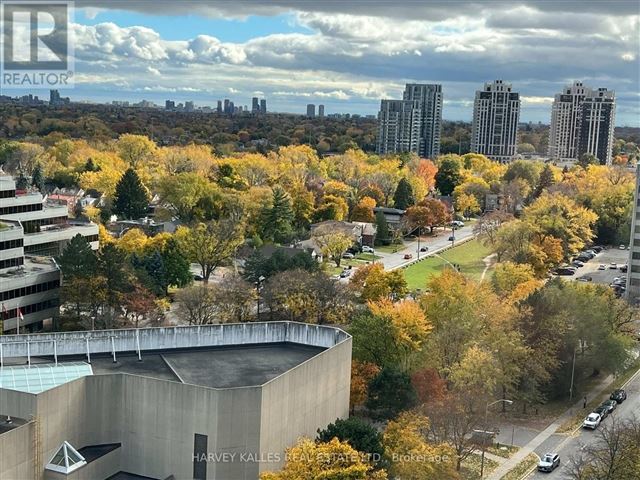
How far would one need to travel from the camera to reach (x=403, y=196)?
101m

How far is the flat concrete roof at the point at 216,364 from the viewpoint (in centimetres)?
3026

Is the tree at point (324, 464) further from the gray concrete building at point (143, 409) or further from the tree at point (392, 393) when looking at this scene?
the tree at point (392, 393)

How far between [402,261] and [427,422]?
154 feet

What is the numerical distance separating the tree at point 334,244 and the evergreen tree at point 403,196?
26.4 metres

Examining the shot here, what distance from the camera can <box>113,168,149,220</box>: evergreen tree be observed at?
87250 mm

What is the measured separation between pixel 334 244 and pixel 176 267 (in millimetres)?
19544

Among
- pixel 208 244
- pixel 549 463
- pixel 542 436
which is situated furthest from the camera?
pixel 208 244

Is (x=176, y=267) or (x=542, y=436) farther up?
(x=176, y=267)

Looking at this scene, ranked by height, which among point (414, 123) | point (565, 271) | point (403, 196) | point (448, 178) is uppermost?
point (414, 123)

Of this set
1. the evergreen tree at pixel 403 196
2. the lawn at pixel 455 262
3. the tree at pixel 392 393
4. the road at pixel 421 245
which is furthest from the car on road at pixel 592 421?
the evergreen tree at pixel 403 196

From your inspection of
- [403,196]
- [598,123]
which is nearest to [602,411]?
[403,196]

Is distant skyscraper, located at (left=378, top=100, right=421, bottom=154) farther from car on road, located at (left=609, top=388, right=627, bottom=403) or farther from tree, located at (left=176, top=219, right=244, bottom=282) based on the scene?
car on road, located at (left=609, top=388, right=627, bottom=403)

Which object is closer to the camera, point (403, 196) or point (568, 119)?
point (403, 196)

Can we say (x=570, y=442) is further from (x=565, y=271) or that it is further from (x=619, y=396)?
(x=565, y=271)
